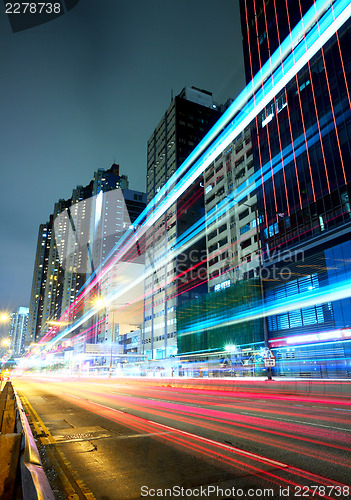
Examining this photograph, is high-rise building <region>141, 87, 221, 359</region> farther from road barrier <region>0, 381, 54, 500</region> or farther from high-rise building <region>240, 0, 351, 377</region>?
road barrier <region>0, 381, 54, 500</region>

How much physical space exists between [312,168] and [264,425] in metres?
35.9

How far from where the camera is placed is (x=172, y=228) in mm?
95750

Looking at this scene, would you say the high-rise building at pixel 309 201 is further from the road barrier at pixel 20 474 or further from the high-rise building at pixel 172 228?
the high-rise building at pixel 172 228

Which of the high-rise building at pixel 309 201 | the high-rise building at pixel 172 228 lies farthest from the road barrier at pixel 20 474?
the high-rise building at pixel 172 228

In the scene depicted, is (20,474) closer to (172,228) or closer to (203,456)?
(203,456)

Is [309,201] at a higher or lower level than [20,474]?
higher

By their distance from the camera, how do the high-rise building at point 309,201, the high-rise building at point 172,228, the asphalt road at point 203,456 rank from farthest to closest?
the high-rise building at point 172,228 → the high-rise building at point 309,201 → the asphalt road at point 203,456

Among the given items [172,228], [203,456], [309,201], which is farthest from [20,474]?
[172,228]

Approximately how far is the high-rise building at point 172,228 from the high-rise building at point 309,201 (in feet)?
135

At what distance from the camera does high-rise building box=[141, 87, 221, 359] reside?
8712cm

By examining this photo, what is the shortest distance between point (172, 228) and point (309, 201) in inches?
2317

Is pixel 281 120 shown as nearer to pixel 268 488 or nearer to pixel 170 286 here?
pixel 268 488

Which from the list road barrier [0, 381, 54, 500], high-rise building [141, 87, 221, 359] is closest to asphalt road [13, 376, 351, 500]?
road barrier [0, 381, 54, 500]

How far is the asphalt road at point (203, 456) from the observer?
4.74m
